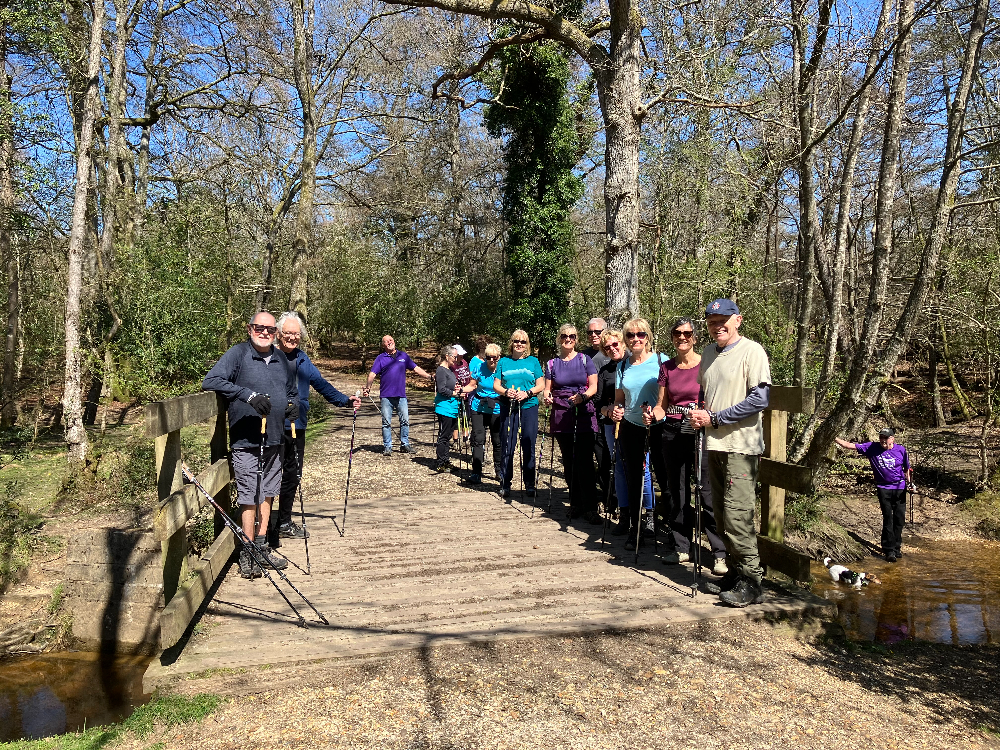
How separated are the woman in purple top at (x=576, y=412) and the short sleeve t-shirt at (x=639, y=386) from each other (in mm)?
820

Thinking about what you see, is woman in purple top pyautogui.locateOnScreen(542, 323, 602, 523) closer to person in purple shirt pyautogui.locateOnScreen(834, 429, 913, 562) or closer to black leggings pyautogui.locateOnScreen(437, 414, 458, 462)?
black leggings pyautogui.locateOnScreen(437, 414, 458, 462)

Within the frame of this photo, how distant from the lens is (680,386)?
5742 millimetres

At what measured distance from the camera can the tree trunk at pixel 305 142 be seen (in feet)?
59.2

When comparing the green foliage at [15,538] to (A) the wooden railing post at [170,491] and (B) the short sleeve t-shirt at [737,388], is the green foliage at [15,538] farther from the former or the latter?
(B) the short sleeve t-shirt at [737,388]

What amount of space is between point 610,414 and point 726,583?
1954 mm

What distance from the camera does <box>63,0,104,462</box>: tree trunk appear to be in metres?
10.8

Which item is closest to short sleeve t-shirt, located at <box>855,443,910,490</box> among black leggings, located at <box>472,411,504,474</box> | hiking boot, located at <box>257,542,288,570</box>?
black leggings, located at <box>472,411,504,474</box>

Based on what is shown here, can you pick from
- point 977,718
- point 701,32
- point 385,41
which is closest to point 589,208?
point 385,41

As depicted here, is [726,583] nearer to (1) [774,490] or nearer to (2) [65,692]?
(1) [774,490]

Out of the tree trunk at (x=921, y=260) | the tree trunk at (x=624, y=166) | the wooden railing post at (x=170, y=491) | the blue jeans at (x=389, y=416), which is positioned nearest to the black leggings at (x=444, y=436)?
the blue jeans at (x=389, y=416)

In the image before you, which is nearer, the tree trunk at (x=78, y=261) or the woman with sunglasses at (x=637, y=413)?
the woman with sunglasses at (x=637, y=413)

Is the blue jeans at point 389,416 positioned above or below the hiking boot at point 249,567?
above

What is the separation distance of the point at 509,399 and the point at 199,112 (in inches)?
632

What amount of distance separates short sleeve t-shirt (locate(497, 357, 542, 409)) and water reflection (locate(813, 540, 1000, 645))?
418 centimetres
